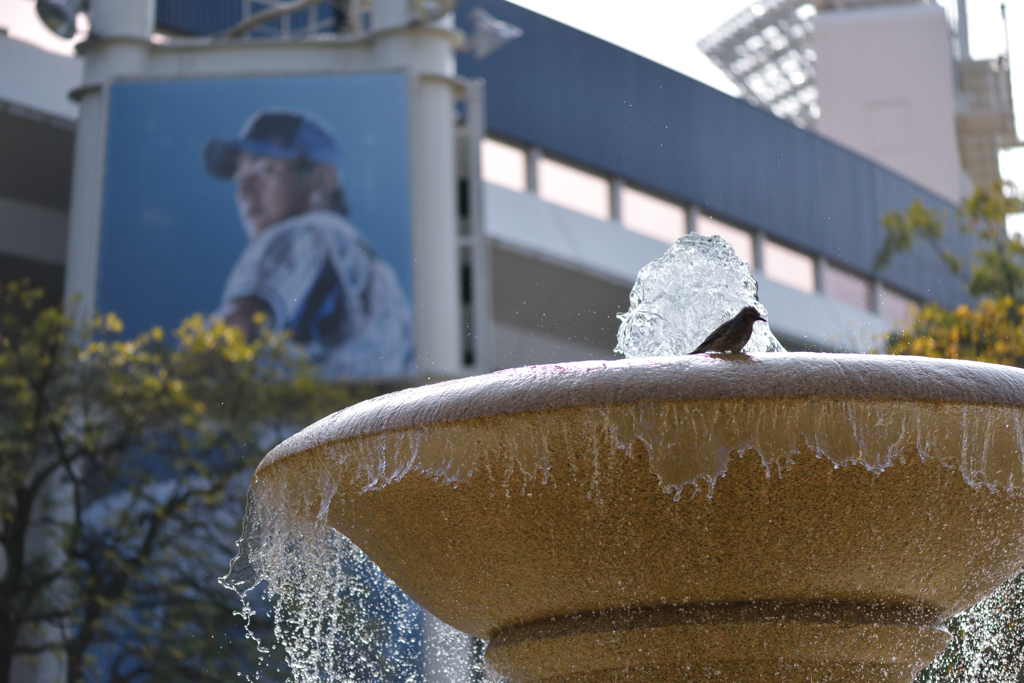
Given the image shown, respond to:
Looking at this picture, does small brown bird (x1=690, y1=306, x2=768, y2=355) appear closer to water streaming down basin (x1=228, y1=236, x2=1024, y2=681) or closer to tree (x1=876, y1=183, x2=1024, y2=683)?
water streaming down basin (x1=228, y1=236, x2=1024, y2=681)

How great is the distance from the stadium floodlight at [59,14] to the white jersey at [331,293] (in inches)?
150

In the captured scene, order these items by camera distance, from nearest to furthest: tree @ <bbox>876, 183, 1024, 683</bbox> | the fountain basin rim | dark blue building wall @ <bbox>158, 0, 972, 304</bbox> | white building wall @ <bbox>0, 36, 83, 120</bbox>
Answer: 1. the fountain basin rim
2. tree @ <bbox>876, 183, 1024, 683</bbox>
3. white building wall @ <bbox>0, 36, 83, 120</bbox>
4. dark blue building wall @ <bbox>158, 0, 972, 304</bbox>

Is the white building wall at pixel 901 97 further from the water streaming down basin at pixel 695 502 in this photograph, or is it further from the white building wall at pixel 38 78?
the water streaming down basin at pixel 695 502

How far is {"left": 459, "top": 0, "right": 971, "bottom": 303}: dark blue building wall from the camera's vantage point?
20.5m

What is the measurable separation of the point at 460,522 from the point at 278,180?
40.3 ft

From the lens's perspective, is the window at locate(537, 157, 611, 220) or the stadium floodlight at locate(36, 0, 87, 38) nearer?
the stadium floodlight at locate(36, 0, 87, 38)

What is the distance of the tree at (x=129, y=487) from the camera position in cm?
1242

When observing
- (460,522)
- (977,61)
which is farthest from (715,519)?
(977,61)

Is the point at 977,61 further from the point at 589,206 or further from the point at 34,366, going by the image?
the point at 34,366

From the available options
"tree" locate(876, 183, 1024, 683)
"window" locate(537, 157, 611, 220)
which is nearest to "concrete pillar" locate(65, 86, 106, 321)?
"window" locate(537, 157, 611, 220)

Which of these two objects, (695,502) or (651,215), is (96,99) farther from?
(695,502)

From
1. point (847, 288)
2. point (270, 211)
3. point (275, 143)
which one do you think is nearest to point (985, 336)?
point (270, 211)

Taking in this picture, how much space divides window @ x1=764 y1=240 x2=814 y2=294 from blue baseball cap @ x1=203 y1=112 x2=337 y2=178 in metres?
10.2

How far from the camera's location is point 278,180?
15086 mm
